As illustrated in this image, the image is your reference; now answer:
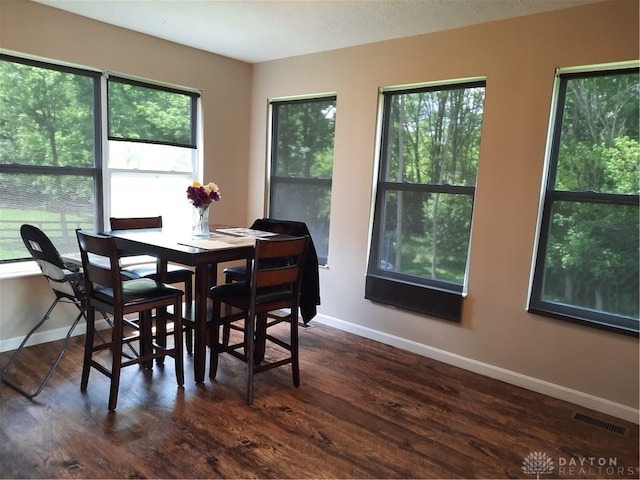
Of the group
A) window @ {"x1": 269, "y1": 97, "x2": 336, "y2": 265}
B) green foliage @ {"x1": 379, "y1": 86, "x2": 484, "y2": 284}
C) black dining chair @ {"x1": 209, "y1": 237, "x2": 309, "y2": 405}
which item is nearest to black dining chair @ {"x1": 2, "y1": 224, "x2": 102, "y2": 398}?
black dining chair @ {"x1": 209, "y1": 237, "x2": 309, "y2": 405}

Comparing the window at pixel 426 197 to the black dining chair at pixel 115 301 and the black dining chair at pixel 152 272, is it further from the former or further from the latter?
the black dining chair at pixel 115 301

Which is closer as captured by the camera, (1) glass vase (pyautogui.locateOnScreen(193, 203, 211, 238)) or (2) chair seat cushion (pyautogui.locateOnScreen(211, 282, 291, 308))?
(2) chair seat cushion (pyautogui.locateOnScreen(211, 282, 291, 308))

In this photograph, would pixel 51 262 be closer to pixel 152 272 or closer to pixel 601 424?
pixel 152 272

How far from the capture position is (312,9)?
2.95 meters

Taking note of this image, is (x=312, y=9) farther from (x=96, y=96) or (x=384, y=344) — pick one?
(x=384, y=344)

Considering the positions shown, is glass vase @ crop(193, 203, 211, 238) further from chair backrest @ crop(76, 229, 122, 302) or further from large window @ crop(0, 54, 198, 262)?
large window @ crop(0, 54, 198, 262)

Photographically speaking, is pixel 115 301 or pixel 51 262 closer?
pixel 115 301

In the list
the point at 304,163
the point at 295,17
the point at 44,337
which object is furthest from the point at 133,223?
the point at 295,17

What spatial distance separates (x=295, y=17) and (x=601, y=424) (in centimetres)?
317

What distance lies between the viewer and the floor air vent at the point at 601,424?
2.53 meters

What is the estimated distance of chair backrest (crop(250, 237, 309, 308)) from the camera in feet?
8.30

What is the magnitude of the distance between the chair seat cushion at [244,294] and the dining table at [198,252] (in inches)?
3.7

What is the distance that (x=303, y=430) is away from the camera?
2.38 m

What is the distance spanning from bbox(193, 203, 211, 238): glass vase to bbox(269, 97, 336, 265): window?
4.42ft
